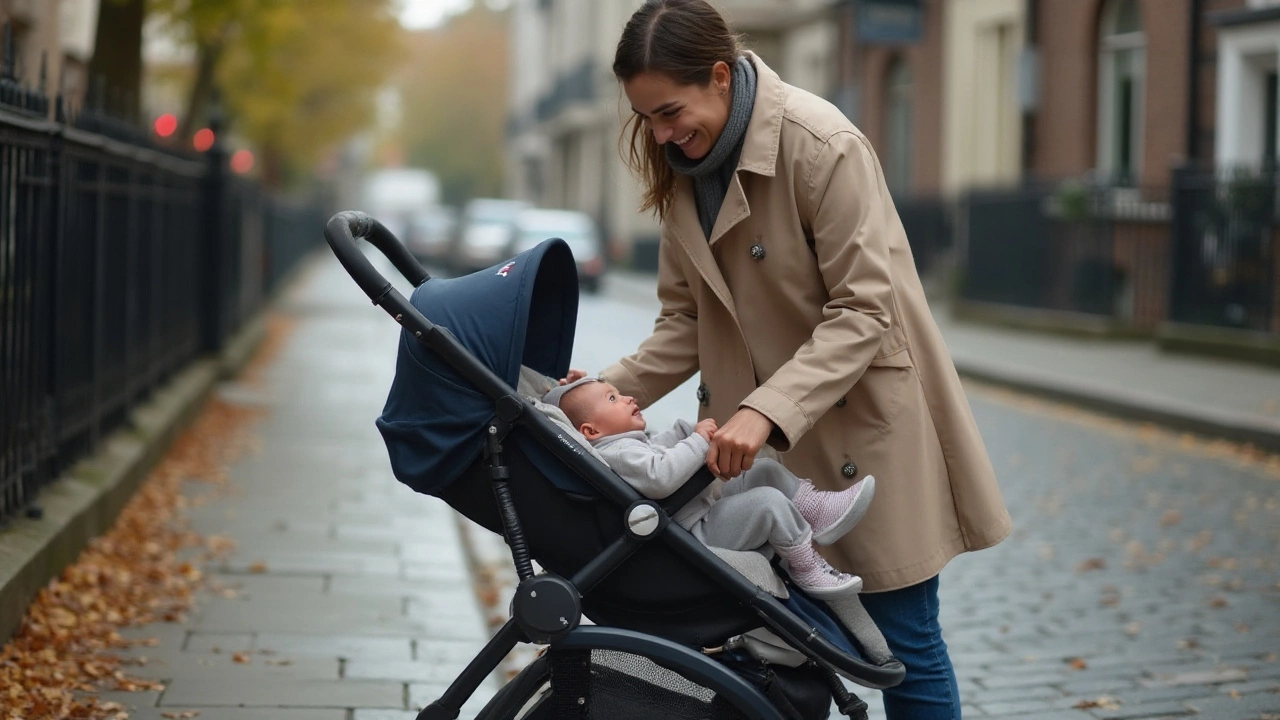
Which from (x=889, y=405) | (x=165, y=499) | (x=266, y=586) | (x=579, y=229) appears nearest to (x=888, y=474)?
(x=889, y=405)

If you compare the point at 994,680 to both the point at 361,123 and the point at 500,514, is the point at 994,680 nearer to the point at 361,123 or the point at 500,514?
the point at 500,514

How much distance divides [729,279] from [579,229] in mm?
30604

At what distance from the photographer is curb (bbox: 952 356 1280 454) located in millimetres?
10852

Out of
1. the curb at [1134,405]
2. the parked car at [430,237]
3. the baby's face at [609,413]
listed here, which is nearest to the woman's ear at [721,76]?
the baby's face at [609,413]

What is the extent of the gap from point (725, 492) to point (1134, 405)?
973cm

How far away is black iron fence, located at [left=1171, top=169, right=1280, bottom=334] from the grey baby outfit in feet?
42.3

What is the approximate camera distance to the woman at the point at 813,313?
3242 millimetres

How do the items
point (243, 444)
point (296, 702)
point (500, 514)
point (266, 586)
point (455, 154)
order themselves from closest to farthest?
point (500, 514) → point (296, 702) → point (266, 586) → point (243, 444) → point (455, 154)

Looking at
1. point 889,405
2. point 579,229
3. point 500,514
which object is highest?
point 579,229

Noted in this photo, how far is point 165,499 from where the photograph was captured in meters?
8.23

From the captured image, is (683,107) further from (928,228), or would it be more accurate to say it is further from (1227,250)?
(928,228)

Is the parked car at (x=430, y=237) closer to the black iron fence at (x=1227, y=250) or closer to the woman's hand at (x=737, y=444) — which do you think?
the black iron fence at (x=1227, y=250)

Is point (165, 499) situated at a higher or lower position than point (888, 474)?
lower

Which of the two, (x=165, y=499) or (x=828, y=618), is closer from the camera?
(x=828, y=618)
